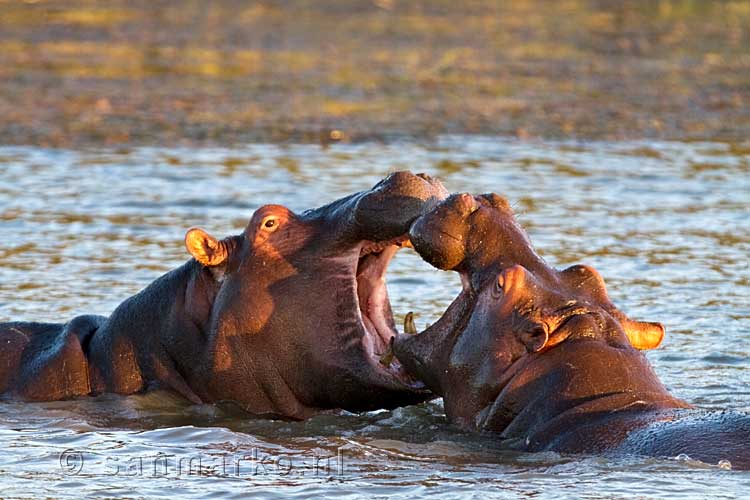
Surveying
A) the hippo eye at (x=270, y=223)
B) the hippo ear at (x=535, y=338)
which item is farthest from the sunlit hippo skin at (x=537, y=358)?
the hippo eye at (x=270, y=223)

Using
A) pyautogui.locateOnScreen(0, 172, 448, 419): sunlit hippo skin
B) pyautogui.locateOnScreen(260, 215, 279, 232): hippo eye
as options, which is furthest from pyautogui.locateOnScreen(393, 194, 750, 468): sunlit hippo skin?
pyautogui.locateOnScreen(260, 215, 279, 232): hippo eye

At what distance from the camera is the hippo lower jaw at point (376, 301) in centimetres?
673

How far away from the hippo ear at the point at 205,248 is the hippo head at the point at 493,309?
104 centimetres

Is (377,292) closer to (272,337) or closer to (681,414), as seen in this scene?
(272,337)

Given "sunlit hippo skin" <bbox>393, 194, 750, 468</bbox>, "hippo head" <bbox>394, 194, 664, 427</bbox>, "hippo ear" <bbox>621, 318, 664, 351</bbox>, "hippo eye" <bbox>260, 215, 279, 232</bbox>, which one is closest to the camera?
"sunlit hippo skin" <bbox>393, 194, 750, 468</bbox>

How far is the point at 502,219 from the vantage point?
20.2 ft

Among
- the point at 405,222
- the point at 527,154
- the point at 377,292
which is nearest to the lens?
the point at 405,222

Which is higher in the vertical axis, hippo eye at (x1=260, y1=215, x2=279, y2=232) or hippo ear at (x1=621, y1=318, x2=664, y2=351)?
hippo eye at (x1=260, y1=215, x2=279, y2=232)

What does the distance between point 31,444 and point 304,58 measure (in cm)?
1424

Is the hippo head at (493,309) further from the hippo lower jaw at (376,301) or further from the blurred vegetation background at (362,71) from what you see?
the blurred vegetation background at (362,71)

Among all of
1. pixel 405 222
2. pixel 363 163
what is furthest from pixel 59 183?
pixel 405 222

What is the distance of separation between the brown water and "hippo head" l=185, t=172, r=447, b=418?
17 centimetres

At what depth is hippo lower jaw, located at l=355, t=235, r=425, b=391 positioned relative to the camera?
265 inches

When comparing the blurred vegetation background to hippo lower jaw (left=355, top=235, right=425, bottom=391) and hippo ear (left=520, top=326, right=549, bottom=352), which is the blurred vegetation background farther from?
hippo ear (left=520, top=326, right=549, bottom=352)
